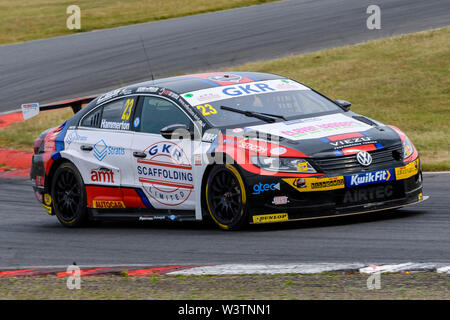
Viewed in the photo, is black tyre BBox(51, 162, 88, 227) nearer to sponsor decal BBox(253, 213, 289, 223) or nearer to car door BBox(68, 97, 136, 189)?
car door BBox(68, 97, 136, 189)

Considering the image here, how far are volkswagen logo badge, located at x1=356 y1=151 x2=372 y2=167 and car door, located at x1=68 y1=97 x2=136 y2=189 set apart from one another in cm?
248

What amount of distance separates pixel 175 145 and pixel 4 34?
21.2 meters

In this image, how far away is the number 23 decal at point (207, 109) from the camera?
28.5ft

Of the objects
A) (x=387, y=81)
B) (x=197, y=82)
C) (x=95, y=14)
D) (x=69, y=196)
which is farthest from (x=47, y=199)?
(x=95, y=14)

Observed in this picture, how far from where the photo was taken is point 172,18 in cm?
2831

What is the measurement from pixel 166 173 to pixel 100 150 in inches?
43.2

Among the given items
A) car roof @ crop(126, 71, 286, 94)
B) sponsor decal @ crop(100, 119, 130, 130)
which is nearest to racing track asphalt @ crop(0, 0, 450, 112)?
sponsor decal @ crop(100, 119, 130, 130)

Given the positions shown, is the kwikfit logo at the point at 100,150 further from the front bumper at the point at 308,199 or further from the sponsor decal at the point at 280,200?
the sponsor decal at the point at 280,200

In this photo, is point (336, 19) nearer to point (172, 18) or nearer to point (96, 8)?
point (172, 18)

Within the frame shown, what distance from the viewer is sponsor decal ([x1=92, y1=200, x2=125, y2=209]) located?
9.36 metres

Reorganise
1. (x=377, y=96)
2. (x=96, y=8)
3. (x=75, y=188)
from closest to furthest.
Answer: (x=75, y=188)
(x=377, y=96)
(x=96, y=8)
